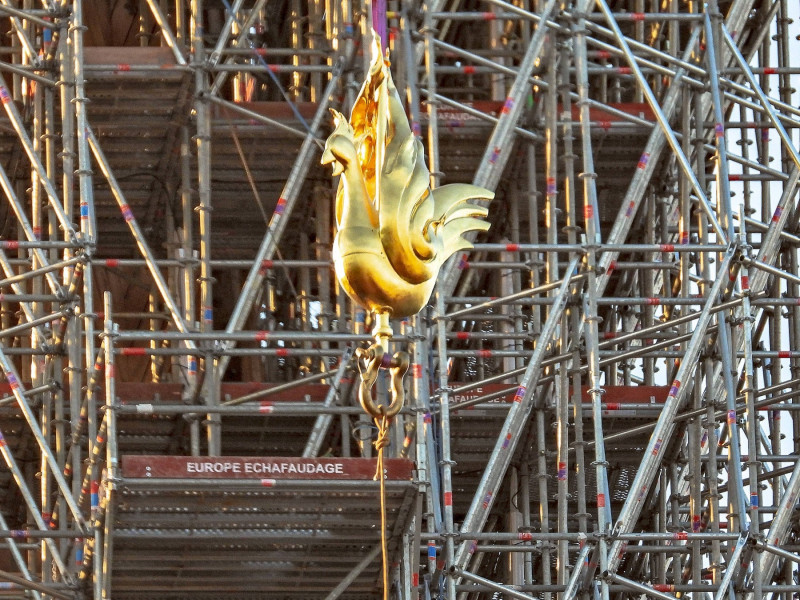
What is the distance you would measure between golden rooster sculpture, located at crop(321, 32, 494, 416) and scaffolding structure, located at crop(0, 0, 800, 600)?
8032mm

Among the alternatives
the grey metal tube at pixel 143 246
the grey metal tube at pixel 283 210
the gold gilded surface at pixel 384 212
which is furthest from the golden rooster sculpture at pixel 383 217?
the grey metal tube at pixel 283 210

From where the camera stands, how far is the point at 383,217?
10.2m

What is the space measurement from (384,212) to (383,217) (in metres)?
0.02

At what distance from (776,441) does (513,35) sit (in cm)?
459

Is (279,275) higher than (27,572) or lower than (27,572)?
higher

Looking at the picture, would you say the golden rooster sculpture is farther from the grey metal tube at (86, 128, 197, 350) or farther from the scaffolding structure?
the grey metal tube at (86, 128, 197, 350)

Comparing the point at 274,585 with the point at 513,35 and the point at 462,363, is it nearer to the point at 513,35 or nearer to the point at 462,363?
the point at 462,363

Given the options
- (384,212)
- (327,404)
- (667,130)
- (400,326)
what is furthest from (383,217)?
(667,130)

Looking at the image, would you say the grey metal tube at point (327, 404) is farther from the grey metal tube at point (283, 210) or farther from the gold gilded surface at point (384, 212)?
the gold gilded surface at point (384, 212)

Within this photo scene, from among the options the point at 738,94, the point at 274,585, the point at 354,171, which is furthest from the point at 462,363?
the point at 354,171

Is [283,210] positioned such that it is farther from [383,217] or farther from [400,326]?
[383,217]

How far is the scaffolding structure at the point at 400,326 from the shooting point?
19.5 meters

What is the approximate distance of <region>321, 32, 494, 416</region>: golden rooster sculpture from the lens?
33.3ft

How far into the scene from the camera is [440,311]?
815 inches
